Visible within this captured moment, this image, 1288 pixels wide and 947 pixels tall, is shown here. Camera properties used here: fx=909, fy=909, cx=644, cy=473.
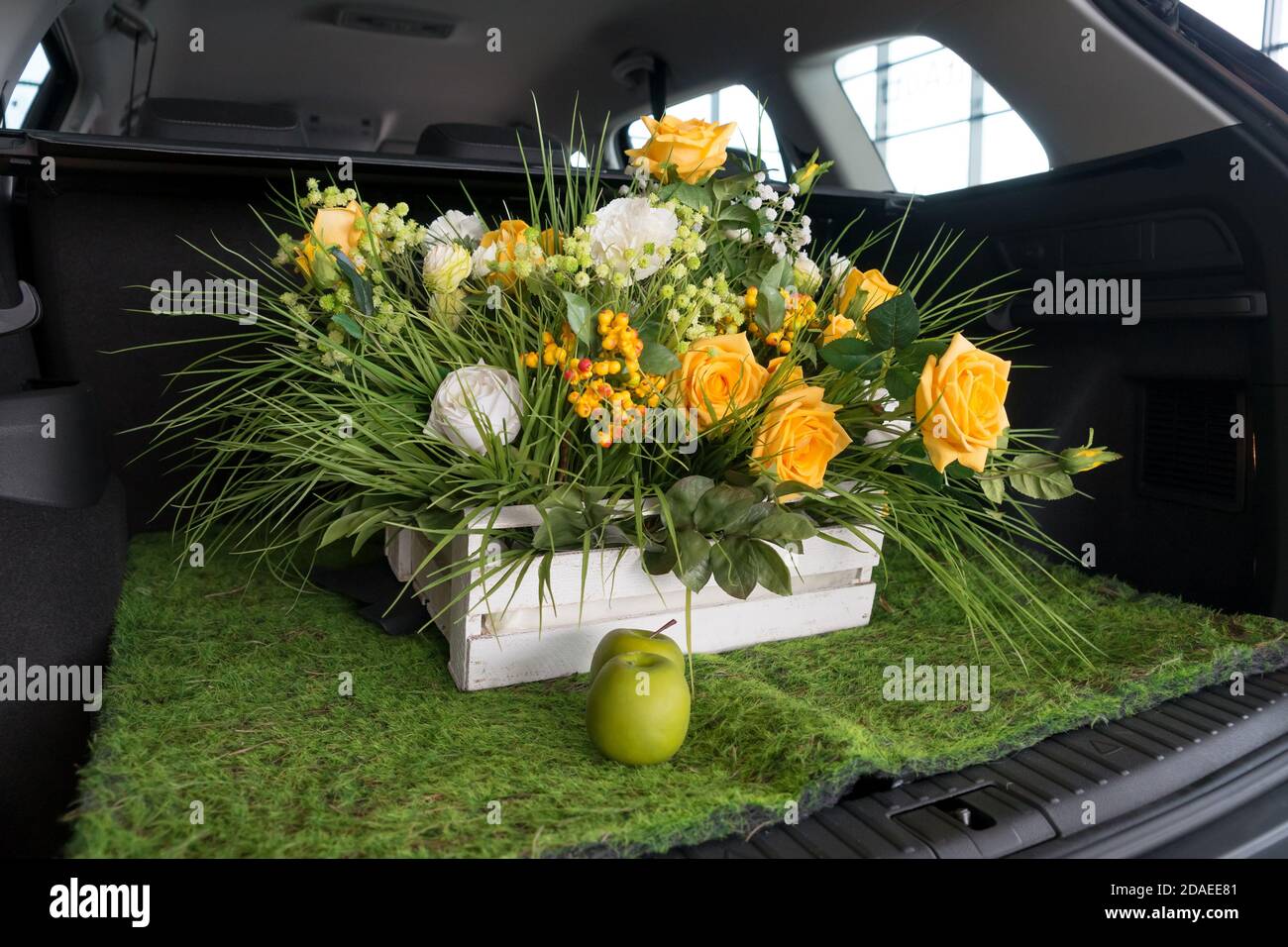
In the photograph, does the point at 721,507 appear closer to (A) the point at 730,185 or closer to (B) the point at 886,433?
(B) the point at 886,433

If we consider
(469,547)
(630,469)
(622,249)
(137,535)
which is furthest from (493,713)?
(137,535)

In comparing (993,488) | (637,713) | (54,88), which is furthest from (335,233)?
(54,88)

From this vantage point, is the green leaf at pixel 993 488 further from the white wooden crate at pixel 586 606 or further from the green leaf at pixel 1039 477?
the white wooden crate at pixel 586 606

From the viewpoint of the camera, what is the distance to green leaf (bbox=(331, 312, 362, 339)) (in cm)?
85

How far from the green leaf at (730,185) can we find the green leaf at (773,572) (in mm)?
428

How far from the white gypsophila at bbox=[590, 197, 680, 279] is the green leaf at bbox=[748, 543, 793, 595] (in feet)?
0.94

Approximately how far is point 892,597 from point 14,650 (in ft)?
3.10

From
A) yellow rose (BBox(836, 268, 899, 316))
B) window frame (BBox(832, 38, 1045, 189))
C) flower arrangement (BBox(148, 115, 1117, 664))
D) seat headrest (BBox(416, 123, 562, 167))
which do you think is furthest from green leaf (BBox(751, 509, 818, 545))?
seat headrest (BBox(416, 123, 562, 167))

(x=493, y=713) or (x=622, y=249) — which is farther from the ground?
(x=622, y=249)

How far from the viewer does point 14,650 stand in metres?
0.83

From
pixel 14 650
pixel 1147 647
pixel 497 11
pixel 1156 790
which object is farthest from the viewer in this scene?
pixel 497 11

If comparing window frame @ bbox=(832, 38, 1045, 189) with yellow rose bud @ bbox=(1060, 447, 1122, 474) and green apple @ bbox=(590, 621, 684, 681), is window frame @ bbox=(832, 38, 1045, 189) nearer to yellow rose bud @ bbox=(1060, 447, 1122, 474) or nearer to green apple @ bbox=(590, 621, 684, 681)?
yellow rose bud @ bbox=(1060, 447, 1122, 474)

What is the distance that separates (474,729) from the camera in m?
0.77

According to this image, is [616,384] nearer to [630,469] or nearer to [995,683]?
[630,469]
